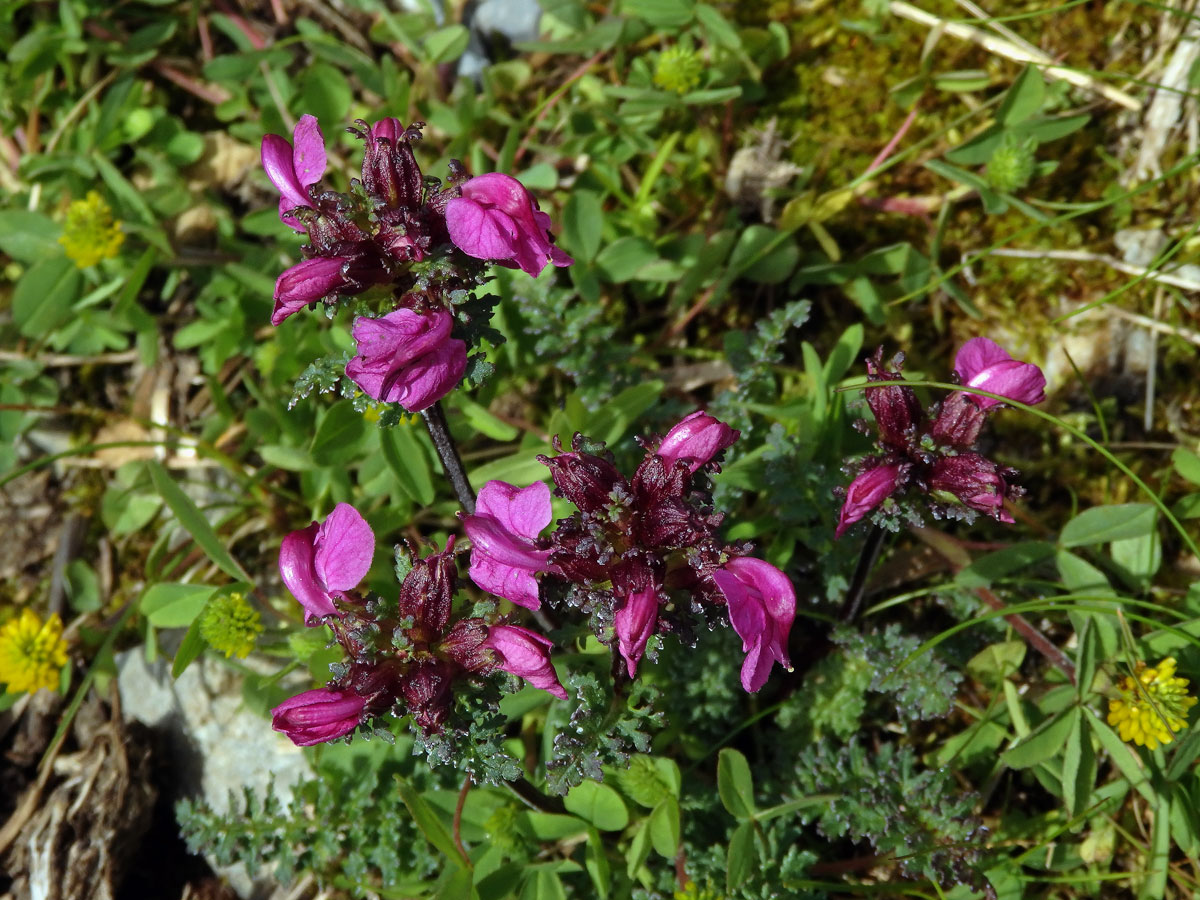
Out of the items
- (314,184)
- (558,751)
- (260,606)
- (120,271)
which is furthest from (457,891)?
(120,271)

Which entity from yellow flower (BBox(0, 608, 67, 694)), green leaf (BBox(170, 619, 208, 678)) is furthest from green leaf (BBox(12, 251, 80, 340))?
green leaf (BBox(170, 619, 208, 678))

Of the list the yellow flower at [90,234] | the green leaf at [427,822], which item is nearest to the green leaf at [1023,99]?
the green leaf at [427,822]

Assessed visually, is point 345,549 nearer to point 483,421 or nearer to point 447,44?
point 483,421

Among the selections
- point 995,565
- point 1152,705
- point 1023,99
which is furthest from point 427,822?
point 1023,99

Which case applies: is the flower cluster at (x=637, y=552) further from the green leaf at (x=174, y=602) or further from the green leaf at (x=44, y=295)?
the green leaf at (x=44, y=295)

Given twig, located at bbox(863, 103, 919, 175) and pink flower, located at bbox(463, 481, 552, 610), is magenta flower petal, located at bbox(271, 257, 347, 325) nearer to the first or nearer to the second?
pink flower, located at bbox(463, 481, 552, 610)

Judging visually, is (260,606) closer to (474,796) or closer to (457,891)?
(474,796)
